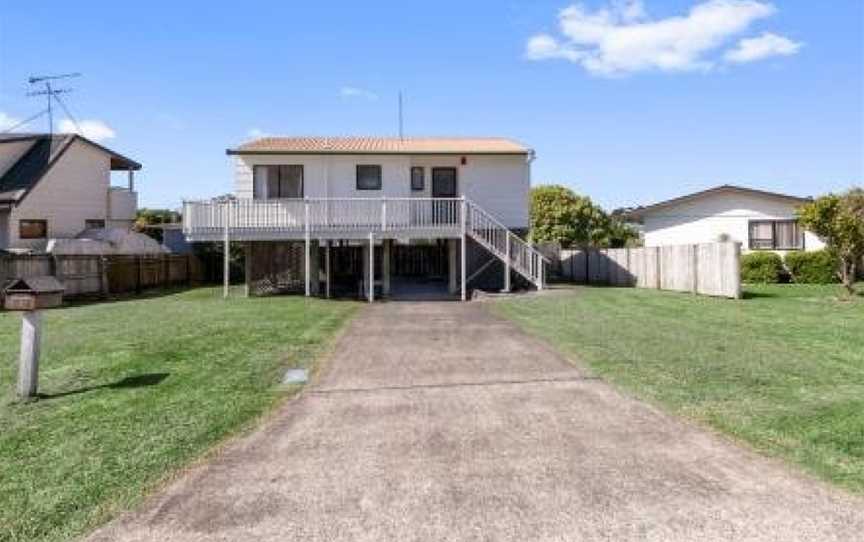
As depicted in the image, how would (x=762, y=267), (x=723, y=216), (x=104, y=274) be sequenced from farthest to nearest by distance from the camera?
(x=723, y=216), (x=762, y=267), (x=104, y=274)

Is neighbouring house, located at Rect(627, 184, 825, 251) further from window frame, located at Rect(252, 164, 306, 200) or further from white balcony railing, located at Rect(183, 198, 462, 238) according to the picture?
window frame, located at Rect(252, 164, 306, 200)

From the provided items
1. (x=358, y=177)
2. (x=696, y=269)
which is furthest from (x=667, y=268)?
(x=358, y=177)

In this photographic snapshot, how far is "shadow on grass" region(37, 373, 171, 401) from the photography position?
9.23 metres

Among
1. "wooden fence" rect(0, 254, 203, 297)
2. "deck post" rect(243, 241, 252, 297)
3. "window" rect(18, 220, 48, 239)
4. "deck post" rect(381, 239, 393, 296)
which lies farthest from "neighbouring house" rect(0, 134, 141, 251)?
"deck post" rect(381, 239, 393, 296)

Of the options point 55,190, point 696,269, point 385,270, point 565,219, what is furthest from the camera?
point 565,219

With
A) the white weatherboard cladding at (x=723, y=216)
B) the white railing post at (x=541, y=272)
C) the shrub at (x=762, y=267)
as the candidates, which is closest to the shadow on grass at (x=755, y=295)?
the white railing post at (x=541, y=272)

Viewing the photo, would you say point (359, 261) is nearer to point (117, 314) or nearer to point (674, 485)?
point (117, 314)

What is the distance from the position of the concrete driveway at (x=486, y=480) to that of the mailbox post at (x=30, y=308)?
136 inches

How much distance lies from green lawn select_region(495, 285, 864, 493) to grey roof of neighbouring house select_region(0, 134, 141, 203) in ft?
68.3

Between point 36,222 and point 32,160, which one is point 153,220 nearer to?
point 32,160

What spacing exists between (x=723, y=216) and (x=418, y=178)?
1502cm

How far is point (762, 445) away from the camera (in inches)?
251

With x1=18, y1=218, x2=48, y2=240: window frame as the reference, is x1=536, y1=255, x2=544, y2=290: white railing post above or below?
below

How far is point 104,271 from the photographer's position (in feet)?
87.0
